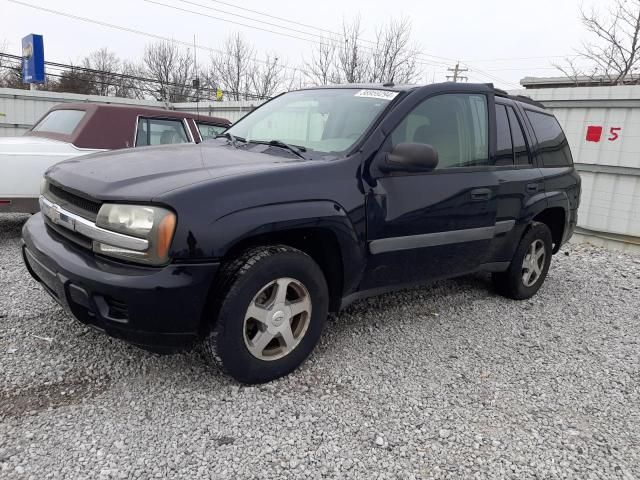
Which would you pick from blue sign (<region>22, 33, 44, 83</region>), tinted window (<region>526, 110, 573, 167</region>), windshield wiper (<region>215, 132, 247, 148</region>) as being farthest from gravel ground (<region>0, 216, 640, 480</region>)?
blue sign (<region>22, 33, 44, 83</region>)

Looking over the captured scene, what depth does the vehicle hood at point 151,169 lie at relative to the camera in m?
2.35

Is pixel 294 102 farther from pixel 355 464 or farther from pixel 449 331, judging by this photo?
pixel 355 464

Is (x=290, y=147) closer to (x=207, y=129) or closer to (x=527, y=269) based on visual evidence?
(x=527, y=269)

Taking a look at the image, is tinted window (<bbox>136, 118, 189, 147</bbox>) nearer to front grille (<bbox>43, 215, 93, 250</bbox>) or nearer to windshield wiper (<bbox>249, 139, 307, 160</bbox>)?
windshield wiper (<bbox>249, 139, 307, 160</bbox>)

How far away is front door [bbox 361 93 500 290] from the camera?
9.89ft

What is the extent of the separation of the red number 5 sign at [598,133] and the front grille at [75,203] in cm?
741

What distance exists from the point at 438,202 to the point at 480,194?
1.55ft

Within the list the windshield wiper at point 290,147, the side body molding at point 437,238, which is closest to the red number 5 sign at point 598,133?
the side body molding at point 437,238

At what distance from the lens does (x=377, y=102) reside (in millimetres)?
3229

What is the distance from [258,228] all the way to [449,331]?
195 cm

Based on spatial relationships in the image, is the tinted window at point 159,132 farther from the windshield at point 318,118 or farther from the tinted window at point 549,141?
the tinted window at point 549,141

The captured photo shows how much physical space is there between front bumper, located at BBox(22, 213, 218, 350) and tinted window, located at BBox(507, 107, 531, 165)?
2.88 meters

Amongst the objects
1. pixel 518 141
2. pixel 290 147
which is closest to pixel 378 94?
pixel 290 147

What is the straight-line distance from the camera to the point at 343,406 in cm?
258
